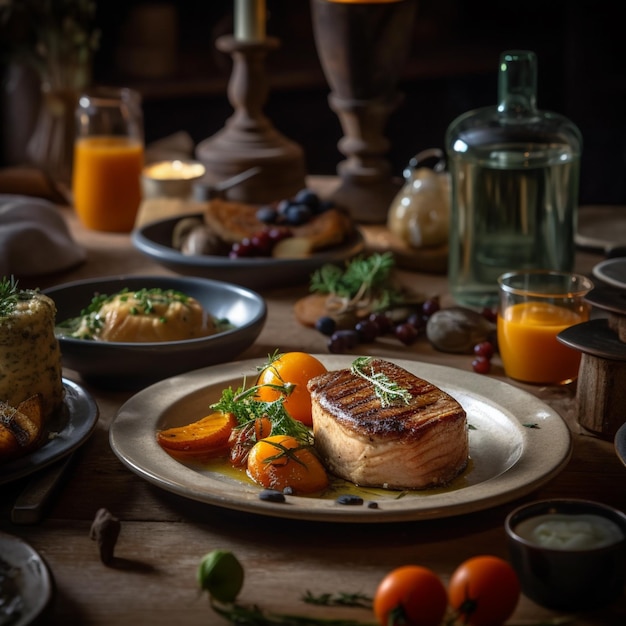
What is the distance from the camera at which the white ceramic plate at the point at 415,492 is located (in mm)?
1234

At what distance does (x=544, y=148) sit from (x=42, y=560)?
58.5 inches

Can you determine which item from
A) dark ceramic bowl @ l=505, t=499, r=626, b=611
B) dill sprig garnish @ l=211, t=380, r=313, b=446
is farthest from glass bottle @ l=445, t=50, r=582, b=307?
dark ceramic bowl @ l=505, t=499, r=626, b=611

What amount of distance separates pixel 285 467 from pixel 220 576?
0.97 feet

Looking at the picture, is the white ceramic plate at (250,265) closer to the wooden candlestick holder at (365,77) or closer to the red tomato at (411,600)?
the wooden candlestick holder at (365,77)

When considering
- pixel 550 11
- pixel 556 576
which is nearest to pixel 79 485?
pixel 556 576

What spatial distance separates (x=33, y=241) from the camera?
2480 millimetres

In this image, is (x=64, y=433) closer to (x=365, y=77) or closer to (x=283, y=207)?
(x=283, y=207)

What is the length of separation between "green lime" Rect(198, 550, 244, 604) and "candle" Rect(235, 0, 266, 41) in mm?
2148

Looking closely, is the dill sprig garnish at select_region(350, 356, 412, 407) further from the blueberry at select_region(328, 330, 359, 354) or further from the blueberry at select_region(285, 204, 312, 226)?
the blueberry at select_region(285, 204, 312, 226)

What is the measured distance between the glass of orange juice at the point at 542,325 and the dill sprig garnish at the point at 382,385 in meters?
0.39

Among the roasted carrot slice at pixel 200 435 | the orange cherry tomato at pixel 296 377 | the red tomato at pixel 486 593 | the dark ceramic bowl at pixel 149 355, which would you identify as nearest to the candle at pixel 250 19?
the dark ceramic bowl at pixel 149 355

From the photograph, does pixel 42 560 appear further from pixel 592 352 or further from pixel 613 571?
pixel 592 352

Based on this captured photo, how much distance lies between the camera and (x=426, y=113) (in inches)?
207

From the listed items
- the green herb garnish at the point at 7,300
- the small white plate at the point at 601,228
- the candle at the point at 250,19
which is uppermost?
the candle at the point at 250,19
